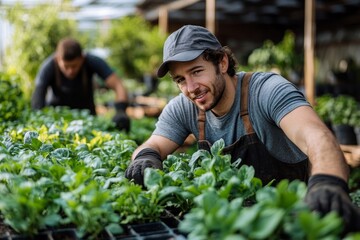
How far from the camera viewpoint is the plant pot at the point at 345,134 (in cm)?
525

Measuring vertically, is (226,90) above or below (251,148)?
above

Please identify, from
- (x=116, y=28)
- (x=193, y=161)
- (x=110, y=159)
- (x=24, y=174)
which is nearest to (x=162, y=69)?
(x=110, y=159)

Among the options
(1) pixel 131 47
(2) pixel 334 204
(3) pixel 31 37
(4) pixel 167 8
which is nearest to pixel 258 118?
(2) pixel 334 204

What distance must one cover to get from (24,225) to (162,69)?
128cm

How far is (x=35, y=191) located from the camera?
160 centimetres

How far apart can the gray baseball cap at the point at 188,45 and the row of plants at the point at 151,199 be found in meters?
0.52

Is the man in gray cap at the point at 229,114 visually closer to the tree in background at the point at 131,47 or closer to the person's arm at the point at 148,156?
the person's arm at the point at 148,156

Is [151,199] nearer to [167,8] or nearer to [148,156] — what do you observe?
[148,156]

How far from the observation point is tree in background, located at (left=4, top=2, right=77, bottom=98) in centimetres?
805

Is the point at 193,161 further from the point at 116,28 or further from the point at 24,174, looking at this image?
the point at 116,28

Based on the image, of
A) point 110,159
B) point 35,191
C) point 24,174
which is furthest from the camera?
point 110,159

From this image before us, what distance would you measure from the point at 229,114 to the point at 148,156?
0.54 metres

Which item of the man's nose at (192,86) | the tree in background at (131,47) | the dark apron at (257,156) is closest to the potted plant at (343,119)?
the dark apron at (257,156)

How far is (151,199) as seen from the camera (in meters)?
1.74
